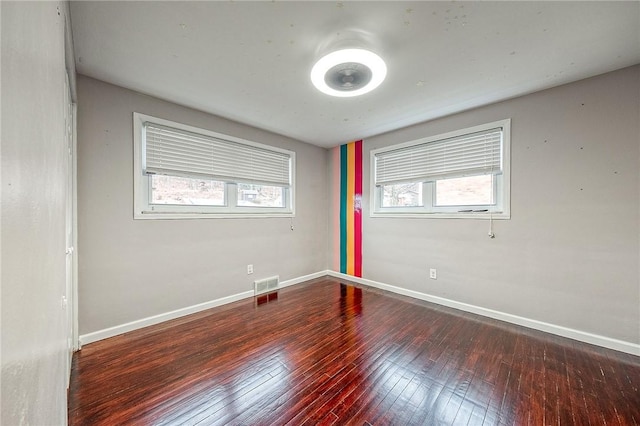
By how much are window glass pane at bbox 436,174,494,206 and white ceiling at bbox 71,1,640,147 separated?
888 mm

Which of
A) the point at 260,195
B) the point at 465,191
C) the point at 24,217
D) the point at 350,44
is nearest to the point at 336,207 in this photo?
the point at 260,195

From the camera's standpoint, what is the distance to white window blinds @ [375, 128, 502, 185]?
2854mm

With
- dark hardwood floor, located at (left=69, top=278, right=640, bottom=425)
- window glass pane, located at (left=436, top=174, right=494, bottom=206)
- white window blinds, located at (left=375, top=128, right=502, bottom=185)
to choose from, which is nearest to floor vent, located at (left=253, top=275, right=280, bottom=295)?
dark hardwood floor, located at (left=69, top=278, right=640, bottom=425)

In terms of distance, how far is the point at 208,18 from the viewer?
5.25ft

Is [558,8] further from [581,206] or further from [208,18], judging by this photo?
[208,18]

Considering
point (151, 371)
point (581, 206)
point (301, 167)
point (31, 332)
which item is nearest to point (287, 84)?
point (301, 167)

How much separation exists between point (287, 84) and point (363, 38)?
2.82ft

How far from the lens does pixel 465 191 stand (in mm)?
3094

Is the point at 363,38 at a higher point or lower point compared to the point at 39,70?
higher

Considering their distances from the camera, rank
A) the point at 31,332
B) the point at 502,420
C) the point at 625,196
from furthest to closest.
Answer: the point at 625,196
the point at 502,420
the point at 31,332

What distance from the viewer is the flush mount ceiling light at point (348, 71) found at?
179cm

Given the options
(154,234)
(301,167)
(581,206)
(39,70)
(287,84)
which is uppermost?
(287,84)

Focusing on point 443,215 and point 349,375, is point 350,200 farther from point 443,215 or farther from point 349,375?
point 349,375

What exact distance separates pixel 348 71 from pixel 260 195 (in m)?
2.27
